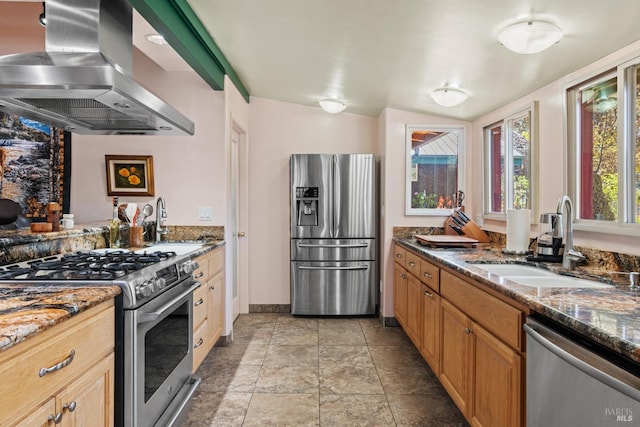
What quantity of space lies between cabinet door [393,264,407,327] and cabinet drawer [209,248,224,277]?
160cm

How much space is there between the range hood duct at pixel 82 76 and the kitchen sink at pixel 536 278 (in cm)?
196

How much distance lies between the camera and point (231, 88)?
3.63m

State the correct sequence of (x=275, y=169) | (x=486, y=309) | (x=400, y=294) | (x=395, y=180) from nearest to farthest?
(x=486, y=309), (x=400, y=294), (x=395, y=180), (x=275, y=169)

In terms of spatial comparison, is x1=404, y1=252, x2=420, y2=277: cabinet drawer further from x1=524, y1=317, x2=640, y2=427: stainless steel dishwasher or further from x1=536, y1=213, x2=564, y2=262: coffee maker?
x1=524, y1=317, x2=640, y2=427: stainless steel dishwasher

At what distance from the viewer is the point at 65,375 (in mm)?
1206

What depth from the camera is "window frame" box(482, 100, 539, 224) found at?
2.81m

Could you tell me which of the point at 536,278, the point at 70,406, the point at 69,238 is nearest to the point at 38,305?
the point at 70,406

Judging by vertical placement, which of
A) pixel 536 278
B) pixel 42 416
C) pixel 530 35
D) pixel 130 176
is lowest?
pixel 42 416

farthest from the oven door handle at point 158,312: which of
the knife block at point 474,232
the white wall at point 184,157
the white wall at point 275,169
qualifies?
the knife block at point 474,232

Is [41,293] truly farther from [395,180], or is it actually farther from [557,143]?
[395,180]

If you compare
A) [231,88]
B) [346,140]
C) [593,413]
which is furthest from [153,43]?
[593,413]

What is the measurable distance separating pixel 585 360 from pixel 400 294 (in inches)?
101

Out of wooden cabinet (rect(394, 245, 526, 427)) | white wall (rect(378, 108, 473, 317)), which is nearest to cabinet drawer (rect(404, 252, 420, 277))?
wooden cabinet (rect(394, 245, 526, 427))

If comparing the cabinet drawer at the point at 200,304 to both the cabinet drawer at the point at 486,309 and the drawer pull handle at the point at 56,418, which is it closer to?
the drawer pull handle at the point at 56,418
